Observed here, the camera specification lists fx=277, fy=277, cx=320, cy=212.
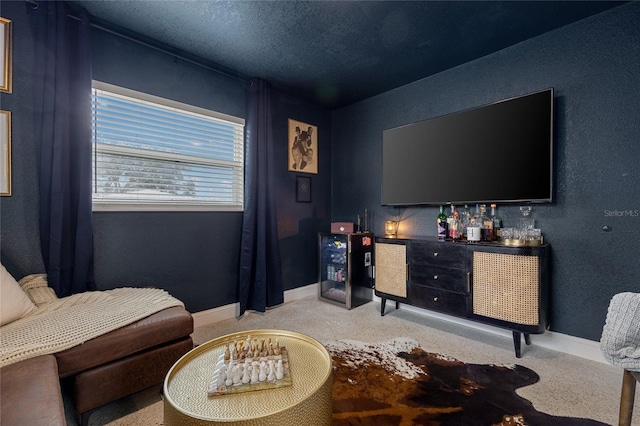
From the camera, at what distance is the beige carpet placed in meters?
1.47

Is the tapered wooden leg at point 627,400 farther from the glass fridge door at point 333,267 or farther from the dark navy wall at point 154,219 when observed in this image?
the dark navy wall at point 154,219

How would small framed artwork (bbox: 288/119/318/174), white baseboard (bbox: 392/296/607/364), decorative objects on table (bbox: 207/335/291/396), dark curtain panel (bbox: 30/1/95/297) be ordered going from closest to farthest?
decorative objects on table (bbox: 207/335/291/396), dark curtain panel (bbox: 30/1/95/297), white baseboard (bbox: 392/296/607/364), small framed artwork (bbox: 288/119/318/174)

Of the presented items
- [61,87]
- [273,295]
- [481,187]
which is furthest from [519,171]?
[61,87]

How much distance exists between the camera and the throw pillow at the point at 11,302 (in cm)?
142

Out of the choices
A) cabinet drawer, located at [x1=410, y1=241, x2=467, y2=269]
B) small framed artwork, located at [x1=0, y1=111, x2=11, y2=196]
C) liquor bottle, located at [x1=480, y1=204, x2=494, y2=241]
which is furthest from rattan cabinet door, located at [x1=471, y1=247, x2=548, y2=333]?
small framed artwork, located at [x1=0, y1=111, x2=11, y2=196]

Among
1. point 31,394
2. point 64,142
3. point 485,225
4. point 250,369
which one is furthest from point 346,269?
point 64,142

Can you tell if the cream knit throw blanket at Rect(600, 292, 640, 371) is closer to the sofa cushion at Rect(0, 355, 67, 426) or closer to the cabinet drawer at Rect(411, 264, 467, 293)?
the cabinet drawer at Rect(411, 264, 467, 293)

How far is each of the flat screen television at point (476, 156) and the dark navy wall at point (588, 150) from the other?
11 centimetres

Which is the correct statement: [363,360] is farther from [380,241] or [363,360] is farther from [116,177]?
[116,177]

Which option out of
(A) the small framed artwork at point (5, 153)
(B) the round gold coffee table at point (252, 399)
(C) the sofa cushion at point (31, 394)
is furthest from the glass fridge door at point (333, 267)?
(A) the small framed artwork at point (5, 153)

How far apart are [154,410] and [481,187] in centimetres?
281

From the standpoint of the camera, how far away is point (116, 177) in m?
2.22

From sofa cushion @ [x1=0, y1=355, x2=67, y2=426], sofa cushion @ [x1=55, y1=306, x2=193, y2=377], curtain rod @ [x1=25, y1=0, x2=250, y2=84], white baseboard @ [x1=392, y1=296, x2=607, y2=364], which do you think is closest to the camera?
sofa cushion @ [x1=0, y1=355, x2=67, y2=426]

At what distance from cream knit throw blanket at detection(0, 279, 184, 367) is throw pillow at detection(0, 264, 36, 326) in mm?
33
